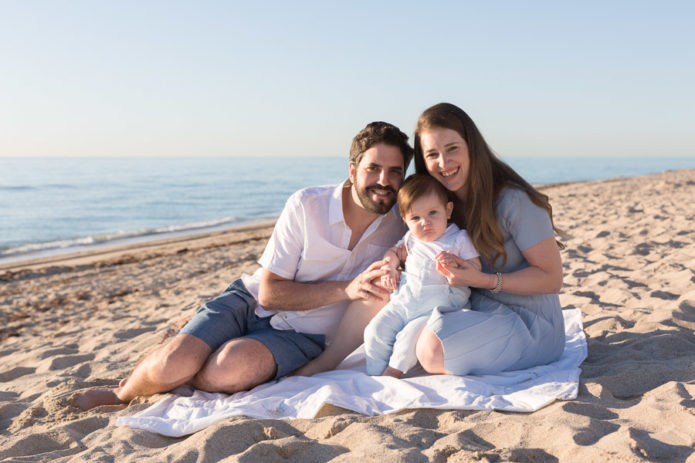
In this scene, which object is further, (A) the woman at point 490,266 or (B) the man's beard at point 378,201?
(B) the man's beard at point 378,201

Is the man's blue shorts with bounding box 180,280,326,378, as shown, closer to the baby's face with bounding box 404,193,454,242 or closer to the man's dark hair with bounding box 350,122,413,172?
the baby's face with bounding box 404,193,454,242

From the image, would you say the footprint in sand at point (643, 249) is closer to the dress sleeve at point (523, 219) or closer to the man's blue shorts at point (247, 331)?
the dress sleeve at point (523, 219)

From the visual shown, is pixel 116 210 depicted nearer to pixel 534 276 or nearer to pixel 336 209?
pixel 336 209

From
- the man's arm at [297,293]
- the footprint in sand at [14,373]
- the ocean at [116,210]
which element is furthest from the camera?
the ocean at [116,210]

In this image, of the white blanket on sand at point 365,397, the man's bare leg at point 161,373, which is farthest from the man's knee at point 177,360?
the white blanket on sand at point 365,397

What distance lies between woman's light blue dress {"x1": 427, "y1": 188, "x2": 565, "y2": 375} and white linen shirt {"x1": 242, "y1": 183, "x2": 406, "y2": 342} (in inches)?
27.6

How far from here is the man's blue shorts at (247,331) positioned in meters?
3.42

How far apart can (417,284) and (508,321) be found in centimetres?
54

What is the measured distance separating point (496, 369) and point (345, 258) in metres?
1.14

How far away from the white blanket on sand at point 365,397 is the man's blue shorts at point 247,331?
0.67 feet

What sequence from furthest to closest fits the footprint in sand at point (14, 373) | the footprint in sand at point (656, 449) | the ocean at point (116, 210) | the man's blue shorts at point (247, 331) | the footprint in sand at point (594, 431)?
the ocean at point (116, 210) → the footprint in sand at point (14, 373) → the man's blue shorts at point (247, 331) → the footprint in sand at point (594, 431) → the footprint in sand at point (656, 449)

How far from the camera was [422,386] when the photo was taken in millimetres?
3004

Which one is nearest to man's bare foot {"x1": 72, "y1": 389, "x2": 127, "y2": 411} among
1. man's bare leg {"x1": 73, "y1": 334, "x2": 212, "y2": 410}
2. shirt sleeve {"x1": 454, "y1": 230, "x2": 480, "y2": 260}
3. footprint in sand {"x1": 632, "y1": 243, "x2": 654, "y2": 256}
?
man's bare leg {"x1": 73, "y1": 334, "x2": 212, "y2": 410}

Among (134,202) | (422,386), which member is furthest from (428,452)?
(134,202)
